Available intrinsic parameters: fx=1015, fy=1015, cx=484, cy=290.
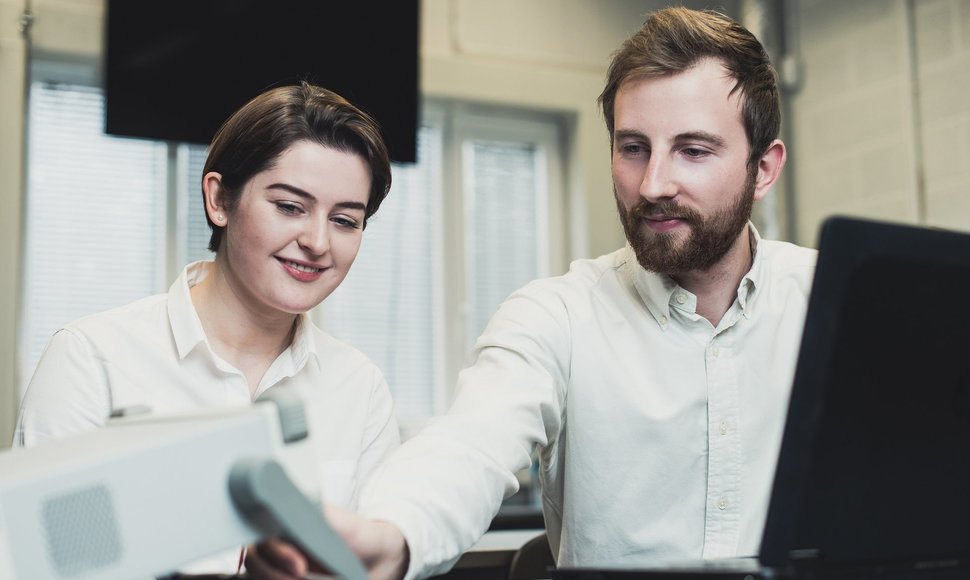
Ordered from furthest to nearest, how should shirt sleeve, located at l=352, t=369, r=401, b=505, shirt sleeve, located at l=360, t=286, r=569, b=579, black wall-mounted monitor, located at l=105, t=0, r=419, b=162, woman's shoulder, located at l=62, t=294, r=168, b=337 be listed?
1. black wall-mounted monitor, located at l=105, t=0, r=419, b=162
2. shirt sleeve, located at l=352, t=369, r=401, b=505
3. woman's shoulder, located at l=62, t=294, r=168, b=337
4. shirt sleeve, located at l=360, t=286, r=569, b=579

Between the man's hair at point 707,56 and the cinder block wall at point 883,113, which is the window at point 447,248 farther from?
the man's hair at point 707,56

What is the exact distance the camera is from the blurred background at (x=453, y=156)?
3.41 meters

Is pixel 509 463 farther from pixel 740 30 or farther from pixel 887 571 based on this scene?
pixel 740 30

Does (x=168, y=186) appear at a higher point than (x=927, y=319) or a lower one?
higher

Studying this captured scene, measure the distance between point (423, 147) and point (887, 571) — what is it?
138 inches

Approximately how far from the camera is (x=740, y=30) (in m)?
1.50

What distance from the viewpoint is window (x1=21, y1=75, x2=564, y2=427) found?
3475mm

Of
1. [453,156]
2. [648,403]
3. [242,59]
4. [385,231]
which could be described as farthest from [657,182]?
[453,156]

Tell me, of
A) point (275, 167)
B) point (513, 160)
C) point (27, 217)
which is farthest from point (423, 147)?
point (275, 167)

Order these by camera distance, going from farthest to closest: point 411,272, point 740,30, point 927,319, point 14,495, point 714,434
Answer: point 411,272, point 740,30, point 714,434, point 927,319, point 14,495

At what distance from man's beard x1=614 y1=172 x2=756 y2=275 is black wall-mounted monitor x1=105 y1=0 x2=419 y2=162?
2298 mm

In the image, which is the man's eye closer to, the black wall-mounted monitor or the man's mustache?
the man's mustache

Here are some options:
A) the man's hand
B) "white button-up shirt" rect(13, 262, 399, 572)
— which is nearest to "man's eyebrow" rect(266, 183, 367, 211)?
"white button-up shirt" rect(13, 262, 399, 572)

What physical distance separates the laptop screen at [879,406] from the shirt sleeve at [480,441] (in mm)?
340
